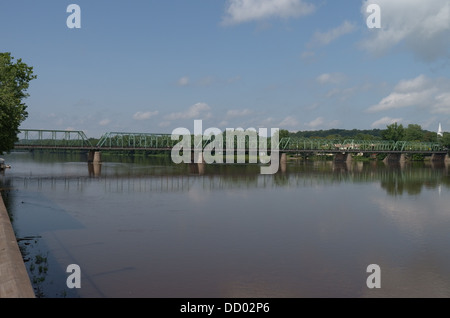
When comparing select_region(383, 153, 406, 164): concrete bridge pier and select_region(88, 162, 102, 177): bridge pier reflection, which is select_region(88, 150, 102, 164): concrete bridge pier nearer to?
select_region(88, 162, 102, 177): bridge pier reflection

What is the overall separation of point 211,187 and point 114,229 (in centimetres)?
2700

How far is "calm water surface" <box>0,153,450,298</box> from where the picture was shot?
1527cm

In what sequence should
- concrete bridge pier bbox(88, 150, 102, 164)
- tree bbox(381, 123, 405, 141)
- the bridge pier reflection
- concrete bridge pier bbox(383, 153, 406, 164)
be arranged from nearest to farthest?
1. the bridge pier reflection
2. concrete bridge pier bbox(88, 150, 102, 164)
3. concrete bridge pier bbox(383, 153, 406, 164)
4. tree bbox(381, 123, 405, 141)

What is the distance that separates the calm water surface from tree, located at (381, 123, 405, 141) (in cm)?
13039

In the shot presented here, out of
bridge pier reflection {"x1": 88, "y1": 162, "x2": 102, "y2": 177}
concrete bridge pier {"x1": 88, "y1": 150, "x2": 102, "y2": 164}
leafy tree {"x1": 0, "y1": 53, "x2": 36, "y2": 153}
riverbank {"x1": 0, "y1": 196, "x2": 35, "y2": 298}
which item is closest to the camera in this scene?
riverbank {"x1": 0, "y1": 196, "x2": 35, "y2": 298}

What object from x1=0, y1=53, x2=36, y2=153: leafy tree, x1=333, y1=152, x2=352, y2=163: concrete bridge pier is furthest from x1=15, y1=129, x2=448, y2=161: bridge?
x1=0, y1=53, x2=36, y2=153: leafy tree

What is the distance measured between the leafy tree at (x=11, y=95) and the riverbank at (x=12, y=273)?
62.5ft

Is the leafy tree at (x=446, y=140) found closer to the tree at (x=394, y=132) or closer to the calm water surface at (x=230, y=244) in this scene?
the tree at (x=394, y=132)

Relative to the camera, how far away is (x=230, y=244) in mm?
21594

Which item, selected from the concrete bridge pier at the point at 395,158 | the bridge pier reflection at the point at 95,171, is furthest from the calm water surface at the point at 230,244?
the concrete bridge pier at the point at 395,158

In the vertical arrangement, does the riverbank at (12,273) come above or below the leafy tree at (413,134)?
below

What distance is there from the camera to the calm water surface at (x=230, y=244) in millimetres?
15266

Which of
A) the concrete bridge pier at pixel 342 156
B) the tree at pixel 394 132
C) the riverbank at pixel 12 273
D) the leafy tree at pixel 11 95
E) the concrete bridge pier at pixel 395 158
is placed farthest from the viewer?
the tree at pixel 394 132
